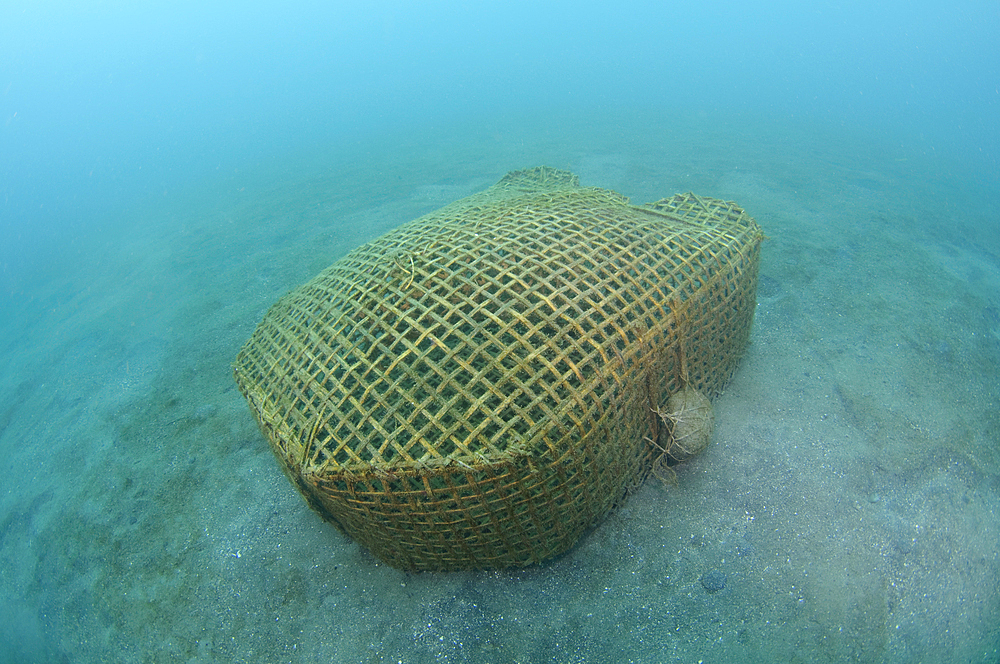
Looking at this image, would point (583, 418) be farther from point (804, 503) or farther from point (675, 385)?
point (804, 503)

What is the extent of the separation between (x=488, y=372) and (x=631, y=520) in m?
2.02

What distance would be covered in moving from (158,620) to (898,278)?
10421mm

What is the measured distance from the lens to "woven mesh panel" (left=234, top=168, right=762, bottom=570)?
2.95 m

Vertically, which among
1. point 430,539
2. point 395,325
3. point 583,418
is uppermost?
point 395,325

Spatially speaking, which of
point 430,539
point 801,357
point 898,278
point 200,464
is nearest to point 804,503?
point 801,357

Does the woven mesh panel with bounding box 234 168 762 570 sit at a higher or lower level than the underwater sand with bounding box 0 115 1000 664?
higher

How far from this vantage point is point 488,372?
309 centimetres

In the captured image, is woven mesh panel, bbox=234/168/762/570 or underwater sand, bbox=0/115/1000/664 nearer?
woven mesh panel, bbox=234/168/762/570

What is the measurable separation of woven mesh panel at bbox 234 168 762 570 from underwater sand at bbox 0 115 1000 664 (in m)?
0.53

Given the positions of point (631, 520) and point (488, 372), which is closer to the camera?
point (488, 372)

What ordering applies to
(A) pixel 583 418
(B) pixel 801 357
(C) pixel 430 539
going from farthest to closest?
(B) pixel 801 357 → (C) pixel 430 539 → (A) pixel 583 418

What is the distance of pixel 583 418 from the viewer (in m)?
3.07

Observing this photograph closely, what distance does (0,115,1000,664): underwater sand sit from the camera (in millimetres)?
3535

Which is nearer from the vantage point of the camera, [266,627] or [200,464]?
[266,627]
